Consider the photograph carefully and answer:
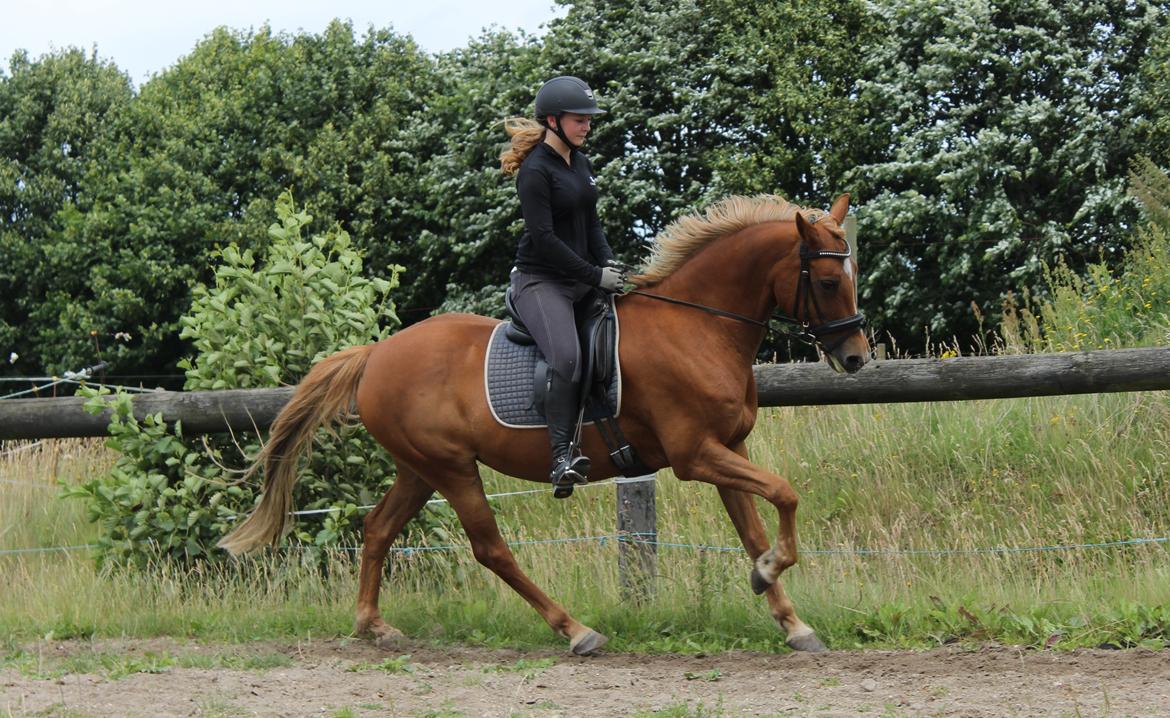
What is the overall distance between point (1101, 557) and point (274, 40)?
3475 centimetres

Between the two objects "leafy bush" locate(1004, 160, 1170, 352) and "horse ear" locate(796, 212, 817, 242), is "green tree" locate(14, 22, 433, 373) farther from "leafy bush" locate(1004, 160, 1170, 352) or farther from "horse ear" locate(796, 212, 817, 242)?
"horse ear" locate(796, 212, 817, 242)

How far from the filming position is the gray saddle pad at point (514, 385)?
6.58 m

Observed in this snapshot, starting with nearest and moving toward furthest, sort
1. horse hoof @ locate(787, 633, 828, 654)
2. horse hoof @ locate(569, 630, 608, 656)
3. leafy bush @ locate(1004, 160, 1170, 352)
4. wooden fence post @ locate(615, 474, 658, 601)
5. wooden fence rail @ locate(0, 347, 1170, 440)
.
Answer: horse hoof @ locate(787, 633, 828, 654) → horse hoof @ locate(569, 630, 608, 656) → wooden fence rail @ locate(0, 347, 1170, 440) → wooden fence post @ locate(615, 474, 658, 601) → leafy bush @ locate(1004, 160, 1170, 352)

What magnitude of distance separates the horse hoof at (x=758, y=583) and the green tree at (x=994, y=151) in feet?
55.6

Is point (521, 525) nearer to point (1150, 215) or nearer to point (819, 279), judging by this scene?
point (819, 279)

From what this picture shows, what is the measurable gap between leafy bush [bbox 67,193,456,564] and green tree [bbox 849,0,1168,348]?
16144 mm

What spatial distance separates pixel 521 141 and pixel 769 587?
2.62 m

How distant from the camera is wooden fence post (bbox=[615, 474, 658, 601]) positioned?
7250 mm

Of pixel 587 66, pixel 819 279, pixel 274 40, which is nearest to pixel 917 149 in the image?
pixel 587 66

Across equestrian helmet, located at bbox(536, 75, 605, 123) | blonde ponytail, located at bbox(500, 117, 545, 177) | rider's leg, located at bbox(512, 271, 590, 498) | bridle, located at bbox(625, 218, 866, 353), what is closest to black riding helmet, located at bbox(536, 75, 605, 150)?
equestrian helmet, located at bbox(536, 75, 605, 123)

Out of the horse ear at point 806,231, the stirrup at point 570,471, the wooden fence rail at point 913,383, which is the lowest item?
the stirrup at point 570,471

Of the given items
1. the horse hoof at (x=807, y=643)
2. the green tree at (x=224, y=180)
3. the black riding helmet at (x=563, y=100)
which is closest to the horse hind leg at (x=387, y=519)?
the black riding helmet at (x=563, y=100)

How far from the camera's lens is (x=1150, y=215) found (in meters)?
15.4

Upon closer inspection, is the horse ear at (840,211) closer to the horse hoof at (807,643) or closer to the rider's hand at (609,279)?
the rider's hand at (609,279)
